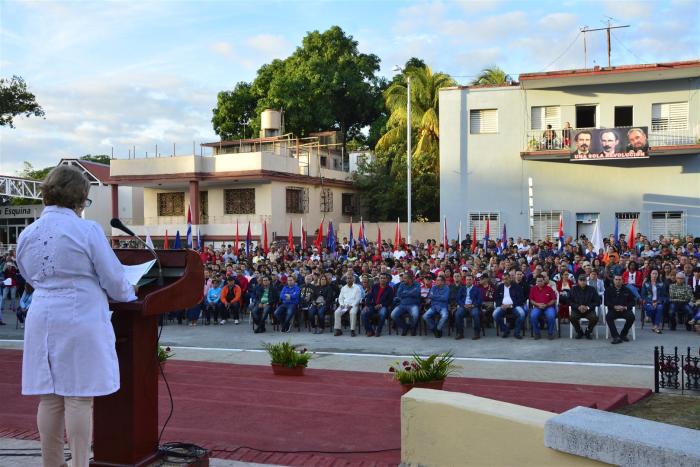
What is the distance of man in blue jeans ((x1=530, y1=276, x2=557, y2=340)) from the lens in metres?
12.1

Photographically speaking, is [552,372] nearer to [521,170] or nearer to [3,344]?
[3,344]

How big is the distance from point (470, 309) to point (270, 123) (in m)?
25.7

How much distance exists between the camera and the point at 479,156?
26.2 meters

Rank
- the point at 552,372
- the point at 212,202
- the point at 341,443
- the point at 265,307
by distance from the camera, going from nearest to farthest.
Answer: the point at 341,443
the point at 552,372
the point at 265,307
the point at 212,202

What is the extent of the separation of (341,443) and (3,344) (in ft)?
34.9

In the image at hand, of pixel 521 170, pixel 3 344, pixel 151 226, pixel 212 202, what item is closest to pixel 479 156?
pixel 521 170

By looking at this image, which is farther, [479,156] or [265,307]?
[479,156]

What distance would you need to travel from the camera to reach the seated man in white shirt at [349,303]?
13555 millimetres

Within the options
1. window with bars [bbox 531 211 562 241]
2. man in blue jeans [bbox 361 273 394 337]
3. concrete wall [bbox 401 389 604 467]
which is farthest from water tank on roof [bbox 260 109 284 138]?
concrete wall [bbox 401 389 604 467]

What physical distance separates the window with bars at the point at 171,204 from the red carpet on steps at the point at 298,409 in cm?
2454

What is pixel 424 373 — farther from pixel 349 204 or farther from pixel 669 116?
pixel 349 204

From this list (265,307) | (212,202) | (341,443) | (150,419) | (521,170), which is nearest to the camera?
(150,419)

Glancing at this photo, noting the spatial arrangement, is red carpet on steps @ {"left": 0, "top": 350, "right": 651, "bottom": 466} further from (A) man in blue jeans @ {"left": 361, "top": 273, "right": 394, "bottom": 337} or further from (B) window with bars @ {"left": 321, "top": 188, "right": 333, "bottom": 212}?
(B) window with bars @ {"left": 321, "top": 188, "right": 333, "bottom": 212}

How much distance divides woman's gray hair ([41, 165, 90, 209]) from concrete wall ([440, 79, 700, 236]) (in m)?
23.7
